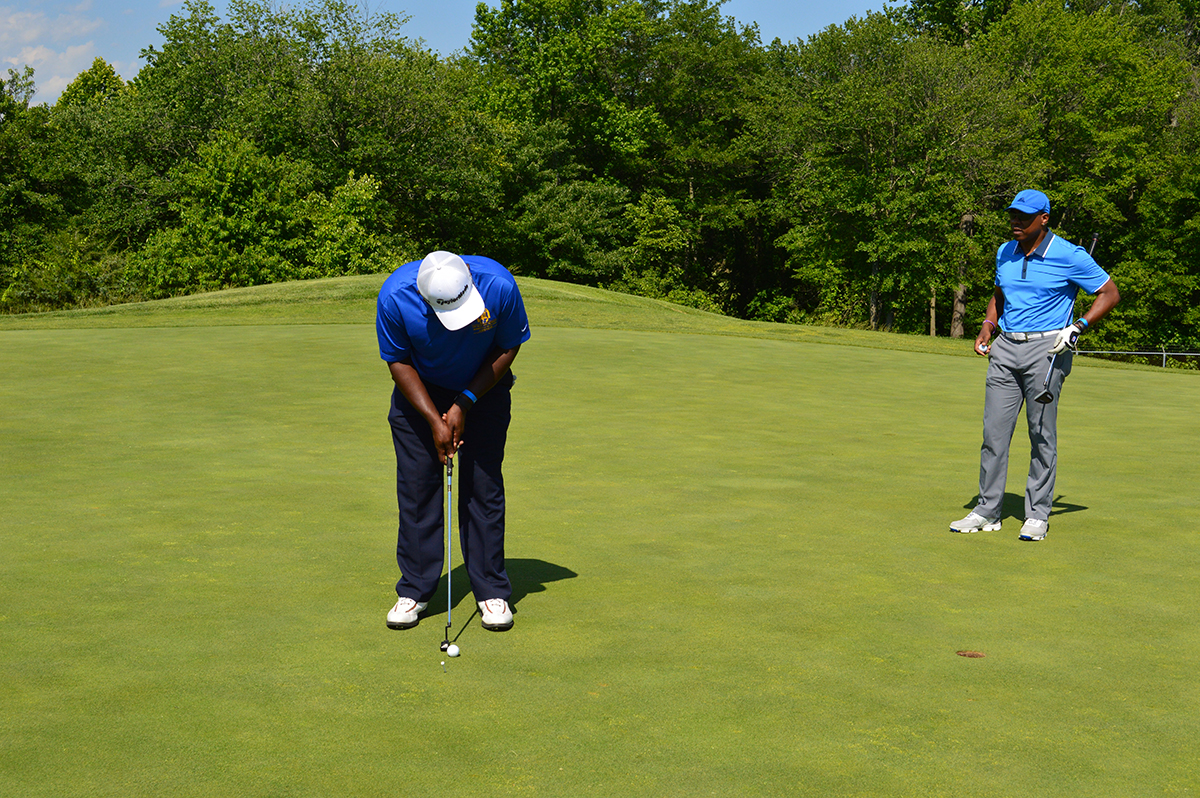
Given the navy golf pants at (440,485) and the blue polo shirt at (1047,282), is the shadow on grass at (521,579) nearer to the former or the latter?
the navy golf pants at (440,485)

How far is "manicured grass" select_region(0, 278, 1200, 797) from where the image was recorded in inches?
135

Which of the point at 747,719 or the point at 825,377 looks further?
the point at 825,377

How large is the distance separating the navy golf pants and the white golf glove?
12.1ft

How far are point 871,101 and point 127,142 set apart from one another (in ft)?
104

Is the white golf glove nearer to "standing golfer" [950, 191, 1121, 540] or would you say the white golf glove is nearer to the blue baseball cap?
"standing golfer" [950, 191, 1121, 540]

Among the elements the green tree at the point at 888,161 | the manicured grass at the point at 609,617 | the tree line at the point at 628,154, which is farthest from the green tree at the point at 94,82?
the manicured grass at the point at 609,617

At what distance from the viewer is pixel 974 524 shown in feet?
22.3

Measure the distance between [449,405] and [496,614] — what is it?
1027mm

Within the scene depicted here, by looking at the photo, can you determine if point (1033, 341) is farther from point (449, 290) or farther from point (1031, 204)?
point (449, 290)

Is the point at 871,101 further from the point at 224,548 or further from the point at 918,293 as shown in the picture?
the point at 224,548

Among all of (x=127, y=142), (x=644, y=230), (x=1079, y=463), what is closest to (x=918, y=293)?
(x=644, y=230)

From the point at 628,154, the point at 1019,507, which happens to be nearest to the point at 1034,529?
the point at 1019,507

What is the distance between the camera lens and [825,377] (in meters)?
14.9

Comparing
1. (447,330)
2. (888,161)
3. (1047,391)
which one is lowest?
(1047,391)
